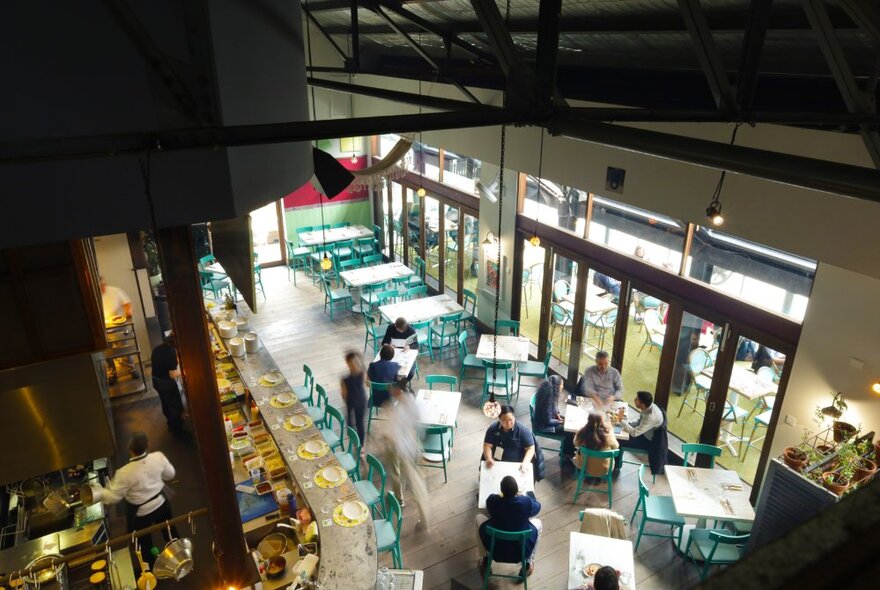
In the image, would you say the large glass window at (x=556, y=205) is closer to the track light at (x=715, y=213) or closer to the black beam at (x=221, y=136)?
the track light at (x=715, y=213)

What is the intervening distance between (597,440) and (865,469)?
7.41 feet

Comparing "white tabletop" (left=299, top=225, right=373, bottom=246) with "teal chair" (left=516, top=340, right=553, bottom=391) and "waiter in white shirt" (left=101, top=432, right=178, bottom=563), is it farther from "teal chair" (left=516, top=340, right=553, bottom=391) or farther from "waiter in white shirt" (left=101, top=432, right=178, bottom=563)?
"waiter in white shirt" (left=101, top=432, right=178, bottom=563)

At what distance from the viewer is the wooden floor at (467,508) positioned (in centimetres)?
532

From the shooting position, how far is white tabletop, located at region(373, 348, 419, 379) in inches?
291

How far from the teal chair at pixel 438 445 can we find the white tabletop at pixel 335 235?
21.4 ft

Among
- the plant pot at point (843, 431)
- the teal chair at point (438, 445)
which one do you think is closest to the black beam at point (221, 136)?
the plant pot at point (843, 431)

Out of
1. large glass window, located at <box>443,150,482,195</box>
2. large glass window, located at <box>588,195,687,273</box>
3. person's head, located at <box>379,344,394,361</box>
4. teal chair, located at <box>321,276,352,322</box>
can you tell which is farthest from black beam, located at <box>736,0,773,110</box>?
teal chair, located at <box>321,276,352,322</box>

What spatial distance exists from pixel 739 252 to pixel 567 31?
282 centimetres

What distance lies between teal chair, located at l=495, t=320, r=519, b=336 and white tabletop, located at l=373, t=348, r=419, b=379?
143cm

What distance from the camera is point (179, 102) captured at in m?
2.14

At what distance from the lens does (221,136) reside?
1.85 meters

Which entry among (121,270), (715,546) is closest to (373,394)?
(715,546)

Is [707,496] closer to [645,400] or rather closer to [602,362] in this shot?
[645,400]

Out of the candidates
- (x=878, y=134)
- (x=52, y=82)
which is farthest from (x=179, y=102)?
(x=878, y=134)
